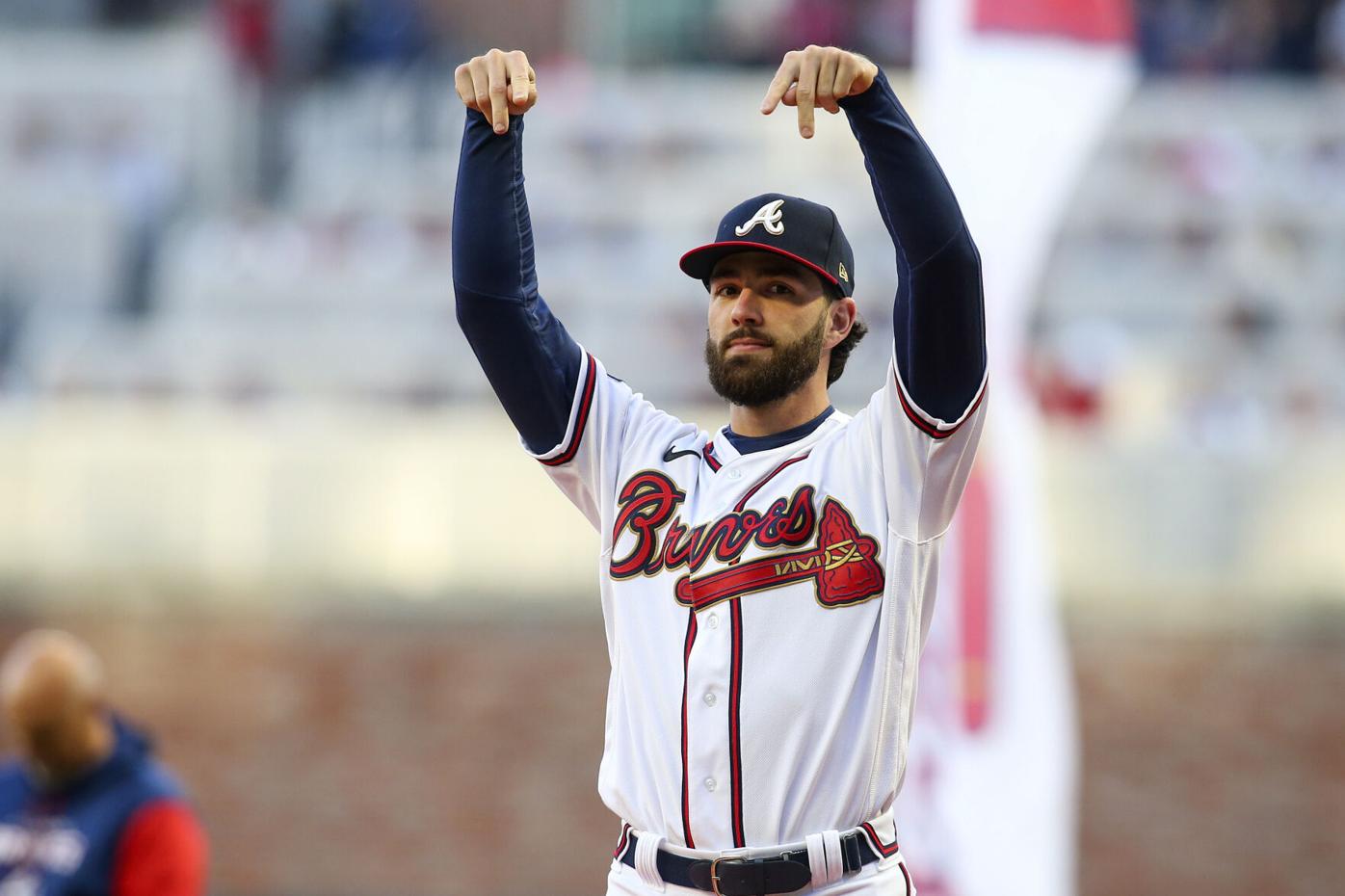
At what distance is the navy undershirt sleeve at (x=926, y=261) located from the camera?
2641 mm

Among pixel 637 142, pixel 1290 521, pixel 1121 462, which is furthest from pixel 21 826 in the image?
pixel 637 142

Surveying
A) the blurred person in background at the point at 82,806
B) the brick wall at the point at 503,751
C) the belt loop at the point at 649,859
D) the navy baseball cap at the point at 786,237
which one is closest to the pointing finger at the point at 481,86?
the navy baseball cap at the point at 786,237

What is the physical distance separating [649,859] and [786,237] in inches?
37.9

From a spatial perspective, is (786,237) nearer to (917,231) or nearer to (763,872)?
(917,231)

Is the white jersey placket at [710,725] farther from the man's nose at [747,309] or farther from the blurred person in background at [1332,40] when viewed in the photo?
the blurred person in background at [1332,40]

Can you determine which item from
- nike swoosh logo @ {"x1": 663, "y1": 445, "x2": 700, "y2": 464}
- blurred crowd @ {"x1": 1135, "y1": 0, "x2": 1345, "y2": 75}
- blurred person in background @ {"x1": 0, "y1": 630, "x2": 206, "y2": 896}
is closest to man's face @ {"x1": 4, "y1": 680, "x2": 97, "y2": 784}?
blurred person in background @ {"x1": 0, "y1": 630, "x2": 206, "y2": 896}

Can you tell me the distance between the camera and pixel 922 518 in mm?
2746

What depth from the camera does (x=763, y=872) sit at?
8.57 ft

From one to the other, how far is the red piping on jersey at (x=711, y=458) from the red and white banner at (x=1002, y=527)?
7.31 ft

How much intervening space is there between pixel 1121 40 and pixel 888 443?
323 cm

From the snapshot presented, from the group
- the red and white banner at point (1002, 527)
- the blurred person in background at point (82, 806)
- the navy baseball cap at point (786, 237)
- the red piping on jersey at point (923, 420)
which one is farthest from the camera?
the red and white banner at point (1002, 527)

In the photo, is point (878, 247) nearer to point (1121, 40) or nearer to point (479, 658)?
point (479, 658)

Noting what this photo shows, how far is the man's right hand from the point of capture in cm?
285

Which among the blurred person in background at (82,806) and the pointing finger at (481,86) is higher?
the pointing finger at (481,86)
